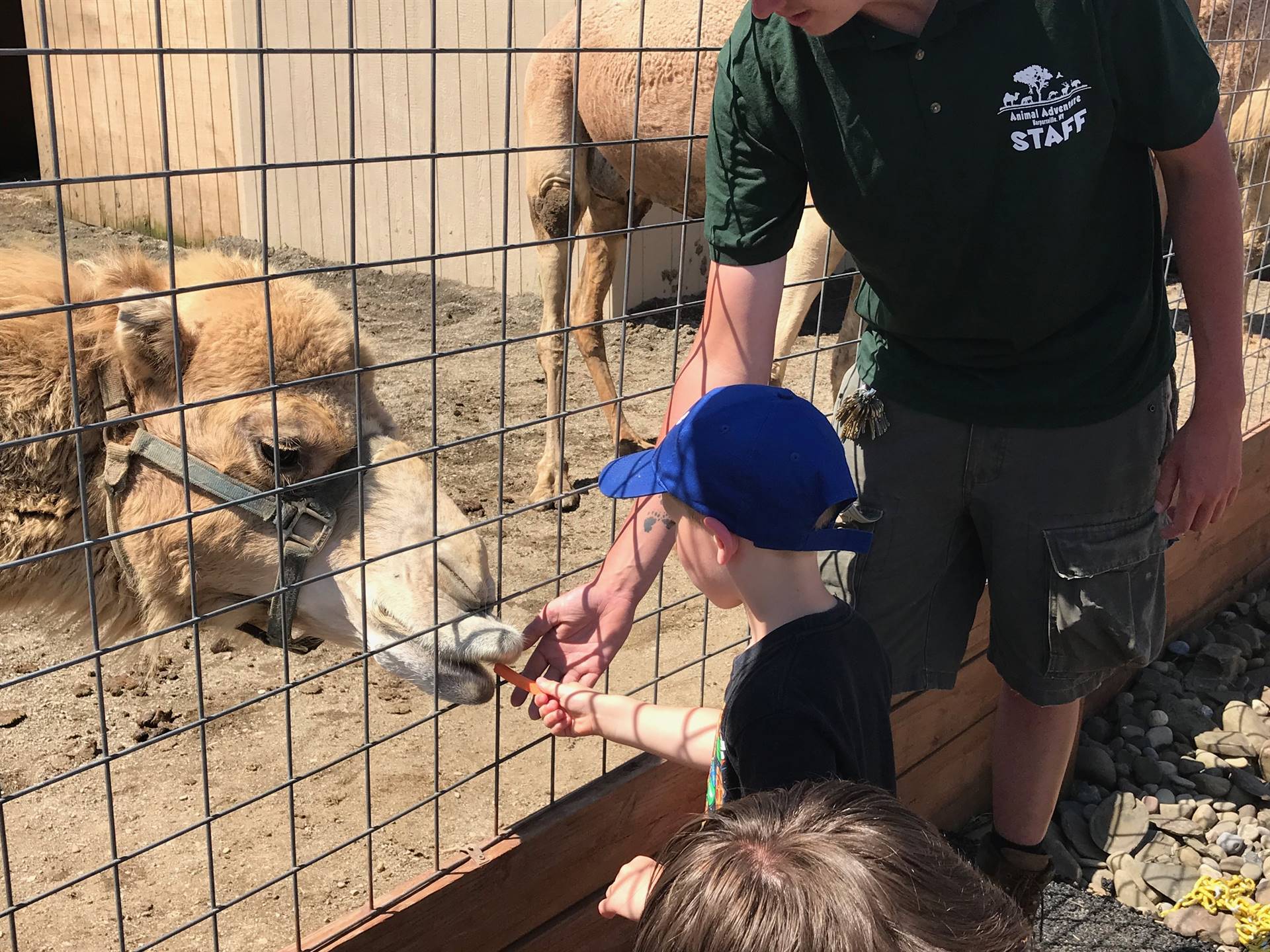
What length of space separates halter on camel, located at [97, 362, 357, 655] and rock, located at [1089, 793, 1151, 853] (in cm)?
255

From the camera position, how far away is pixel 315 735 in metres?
3.57

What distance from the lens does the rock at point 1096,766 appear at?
382cm

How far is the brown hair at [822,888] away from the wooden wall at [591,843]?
0.85m

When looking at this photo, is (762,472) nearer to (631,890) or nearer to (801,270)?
(631,890)

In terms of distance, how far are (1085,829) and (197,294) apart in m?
3.01

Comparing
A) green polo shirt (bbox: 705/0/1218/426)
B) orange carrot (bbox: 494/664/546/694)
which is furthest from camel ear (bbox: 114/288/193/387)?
green polo shirt (bbox: 705/0/1218/426)

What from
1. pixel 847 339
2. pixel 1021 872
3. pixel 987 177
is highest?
pixel 987 177

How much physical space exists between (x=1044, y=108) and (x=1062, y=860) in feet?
8.06

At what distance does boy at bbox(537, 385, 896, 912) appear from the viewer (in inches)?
66.7

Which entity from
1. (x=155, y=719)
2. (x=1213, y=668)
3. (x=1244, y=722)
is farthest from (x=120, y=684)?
(x=1213, y=668)

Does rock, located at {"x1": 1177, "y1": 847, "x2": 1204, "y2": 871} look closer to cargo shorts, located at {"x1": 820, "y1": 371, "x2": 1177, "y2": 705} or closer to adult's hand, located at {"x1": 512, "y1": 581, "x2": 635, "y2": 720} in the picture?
cargo shorts, located at {"x1": 820, "y1": 371, "x2": 1177, "y2": 705}

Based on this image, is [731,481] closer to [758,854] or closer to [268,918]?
[758,854]

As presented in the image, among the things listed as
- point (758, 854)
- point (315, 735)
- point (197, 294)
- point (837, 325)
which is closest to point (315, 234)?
point (837, 325)

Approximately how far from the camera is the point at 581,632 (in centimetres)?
223
